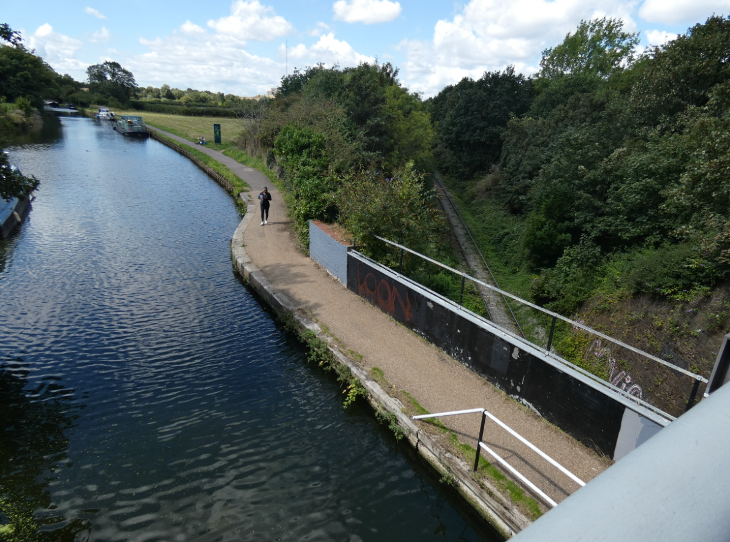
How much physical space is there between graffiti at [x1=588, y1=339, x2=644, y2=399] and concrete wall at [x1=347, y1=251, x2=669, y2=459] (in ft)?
8.55

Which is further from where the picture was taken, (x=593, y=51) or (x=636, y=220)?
→ (x=593, y=51)

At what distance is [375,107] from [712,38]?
597 inches

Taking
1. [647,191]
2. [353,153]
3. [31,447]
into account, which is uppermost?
[353,153]

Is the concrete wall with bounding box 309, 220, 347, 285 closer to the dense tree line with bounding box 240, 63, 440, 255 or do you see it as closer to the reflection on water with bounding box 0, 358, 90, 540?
the dense tree line with bounding box 240, 63, 440, 255

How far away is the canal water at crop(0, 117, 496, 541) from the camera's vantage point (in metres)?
5.95

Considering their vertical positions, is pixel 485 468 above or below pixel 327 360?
above

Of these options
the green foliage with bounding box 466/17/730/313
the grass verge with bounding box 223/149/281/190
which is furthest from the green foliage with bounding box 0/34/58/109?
the green foliage with bounding box 466/17/730/313

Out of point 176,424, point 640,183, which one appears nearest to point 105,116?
point 176,424

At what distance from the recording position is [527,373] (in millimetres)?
7277

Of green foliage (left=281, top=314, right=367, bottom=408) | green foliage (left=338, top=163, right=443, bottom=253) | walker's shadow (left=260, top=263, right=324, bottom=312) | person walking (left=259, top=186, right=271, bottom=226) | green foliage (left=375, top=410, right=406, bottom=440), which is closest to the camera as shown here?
green foliage (left=375, top=410, right=406, bottom=440)

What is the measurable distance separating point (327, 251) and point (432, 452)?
7.66 m

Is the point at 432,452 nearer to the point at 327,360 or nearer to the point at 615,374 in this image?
the point at 327,360

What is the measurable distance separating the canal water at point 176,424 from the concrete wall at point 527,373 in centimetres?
213

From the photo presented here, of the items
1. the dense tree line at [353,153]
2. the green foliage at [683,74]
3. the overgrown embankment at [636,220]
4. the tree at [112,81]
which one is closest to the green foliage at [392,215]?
the dense tree line at [353,153]
